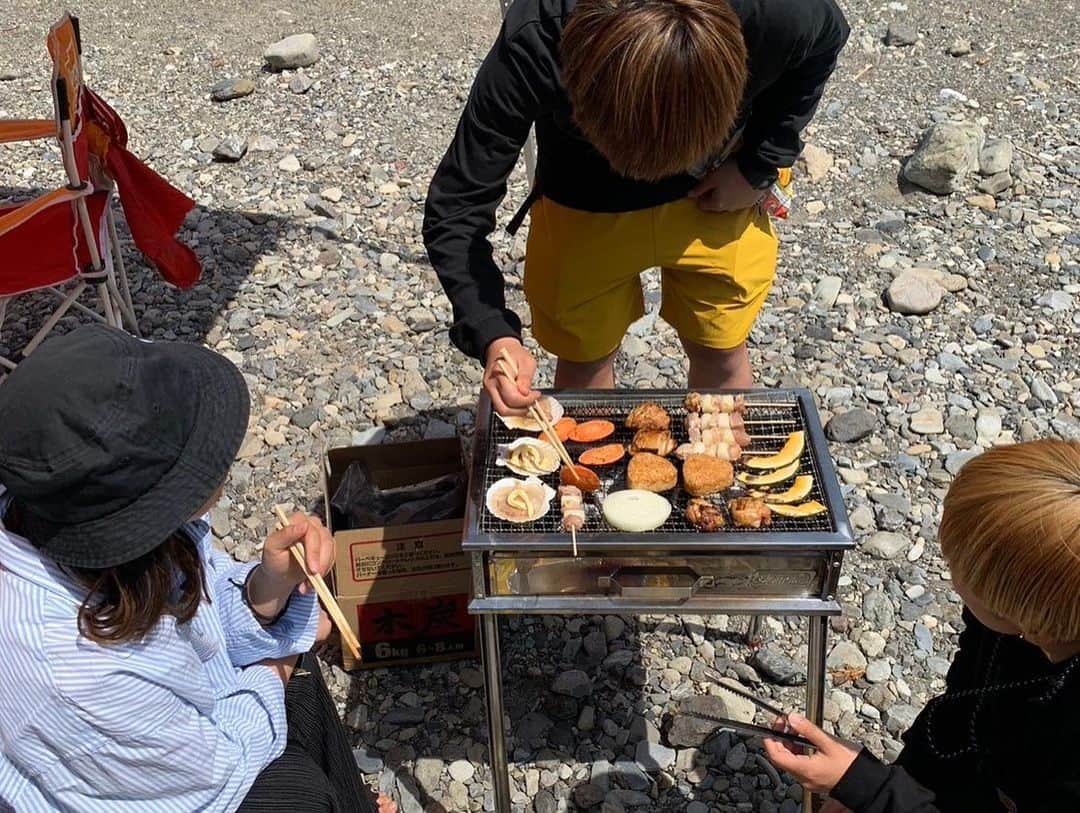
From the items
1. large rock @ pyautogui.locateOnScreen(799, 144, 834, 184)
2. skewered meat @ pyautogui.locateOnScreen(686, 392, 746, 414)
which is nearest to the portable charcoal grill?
skewered meat @ pyautogui.locateOnScreen(686, 392, 746, 414)

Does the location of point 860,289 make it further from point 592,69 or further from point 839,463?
point 592,69

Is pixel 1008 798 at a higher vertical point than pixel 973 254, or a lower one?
higher

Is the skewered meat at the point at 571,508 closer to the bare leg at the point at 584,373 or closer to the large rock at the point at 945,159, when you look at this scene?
the bare leg at the point at 584,373

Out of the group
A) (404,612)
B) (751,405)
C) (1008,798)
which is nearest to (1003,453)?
(1008,798)

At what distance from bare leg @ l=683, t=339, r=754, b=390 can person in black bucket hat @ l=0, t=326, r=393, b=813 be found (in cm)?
166

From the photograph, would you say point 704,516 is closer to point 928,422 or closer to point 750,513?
point 750,513

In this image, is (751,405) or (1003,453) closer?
(1003,453)

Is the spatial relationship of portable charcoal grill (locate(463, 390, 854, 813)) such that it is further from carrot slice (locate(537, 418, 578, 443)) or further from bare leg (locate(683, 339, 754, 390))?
bare leg (locate(683, 339, 754, 390))

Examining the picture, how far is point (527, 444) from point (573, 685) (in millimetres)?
1067

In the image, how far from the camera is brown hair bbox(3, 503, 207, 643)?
1.75m

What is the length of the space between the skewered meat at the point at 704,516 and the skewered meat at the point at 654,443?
0.22m

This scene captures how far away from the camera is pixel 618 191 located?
2740mm

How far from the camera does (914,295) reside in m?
4.83

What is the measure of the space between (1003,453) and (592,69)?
105 cm
